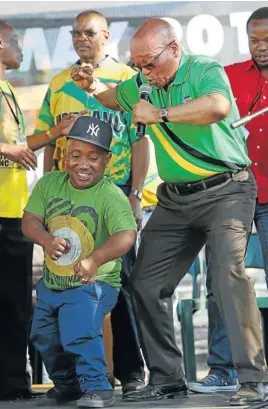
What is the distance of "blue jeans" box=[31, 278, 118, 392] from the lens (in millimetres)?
6320

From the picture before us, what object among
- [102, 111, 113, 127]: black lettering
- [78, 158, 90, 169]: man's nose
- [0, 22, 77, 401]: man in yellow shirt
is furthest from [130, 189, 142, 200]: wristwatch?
[78, 158, 90, 169]: man's nose

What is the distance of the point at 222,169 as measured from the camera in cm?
645

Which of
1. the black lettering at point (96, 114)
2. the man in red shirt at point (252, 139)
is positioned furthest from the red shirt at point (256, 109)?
the black lettering at point (96, 114)

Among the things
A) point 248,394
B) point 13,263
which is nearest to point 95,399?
point 248,394

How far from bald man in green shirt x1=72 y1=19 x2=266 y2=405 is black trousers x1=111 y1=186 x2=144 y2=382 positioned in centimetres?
43

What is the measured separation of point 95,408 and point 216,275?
2.91ft

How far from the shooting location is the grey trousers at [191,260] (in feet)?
20.3

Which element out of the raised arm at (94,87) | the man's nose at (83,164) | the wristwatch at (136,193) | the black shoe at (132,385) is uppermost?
the raised arm at (94,87)

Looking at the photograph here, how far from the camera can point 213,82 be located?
6.28 meters

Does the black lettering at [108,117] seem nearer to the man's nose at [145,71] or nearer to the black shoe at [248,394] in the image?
the man's nose at [145,71]

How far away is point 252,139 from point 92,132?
1.03 meters

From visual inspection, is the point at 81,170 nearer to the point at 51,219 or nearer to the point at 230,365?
the point at 51,219

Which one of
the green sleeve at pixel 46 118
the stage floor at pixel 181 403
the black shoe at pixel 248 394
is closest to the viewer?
the black shoe at pixel 248 394

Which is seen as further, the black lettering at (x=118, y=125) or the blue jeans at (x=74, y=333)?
the black lettering at (x=118, y=125)
